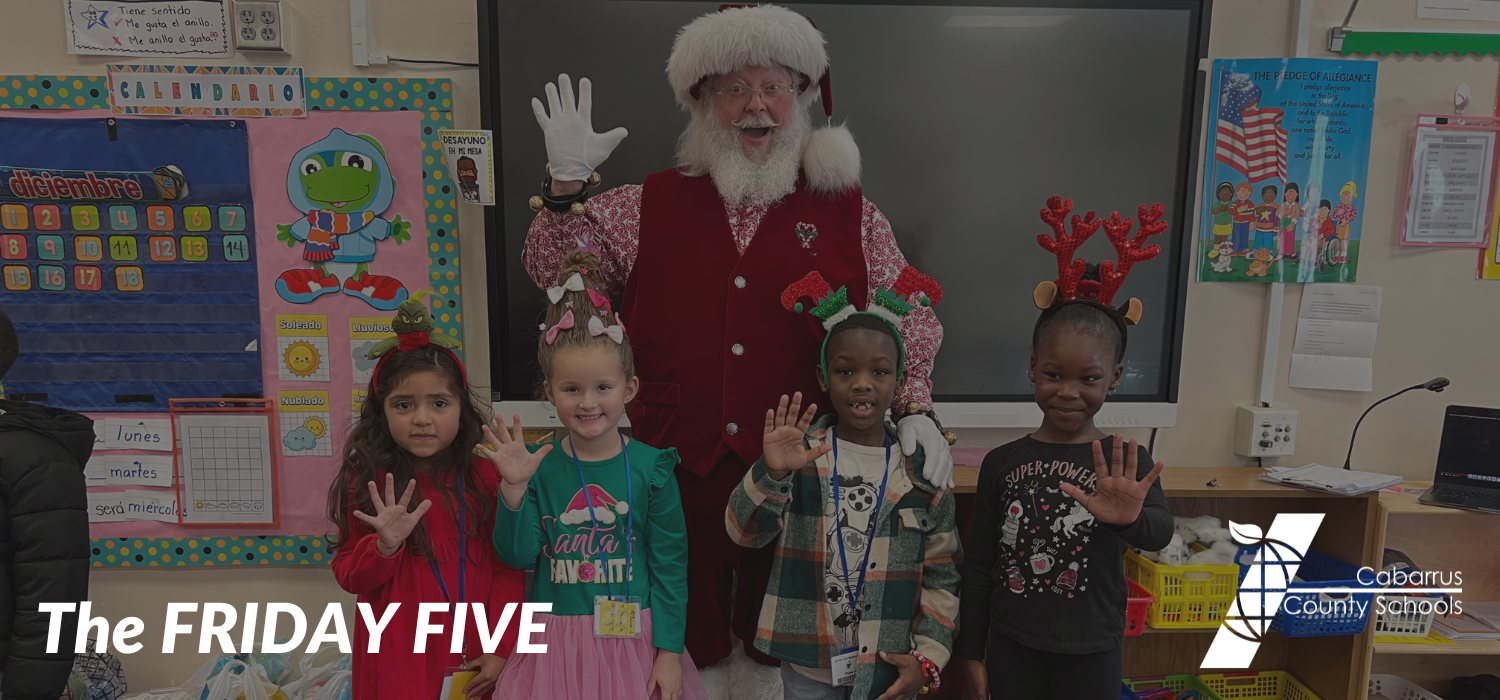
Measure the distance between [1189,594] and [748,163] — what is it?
5.65 feet

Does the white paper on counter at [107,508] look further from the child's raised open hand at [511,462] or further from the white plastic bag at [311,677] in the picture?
the child's raised open hand at [511,462]

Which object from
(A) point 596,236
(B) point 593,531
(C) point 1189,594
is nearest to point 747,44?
(A) point 596,236

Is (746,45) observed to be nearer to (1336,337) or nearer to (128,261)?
(128,261)

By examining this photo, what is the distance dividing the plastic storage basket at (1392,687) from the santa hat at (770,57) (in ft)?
8.05

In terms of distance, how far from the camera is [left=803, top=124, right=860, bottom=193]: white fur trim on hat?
5.79 ft

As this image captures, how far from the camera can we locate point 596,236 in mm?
1793

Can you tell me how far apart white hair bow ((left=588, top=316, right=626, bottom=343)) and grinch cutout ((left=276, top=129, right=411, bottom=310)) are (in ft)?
3.45

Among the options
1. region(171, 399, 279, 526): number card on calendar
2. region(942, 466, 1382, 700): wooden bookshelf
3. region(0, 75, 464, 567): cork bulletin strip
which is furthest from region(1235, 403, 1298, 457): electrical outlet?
Result: region(171, 399, 279, 526): number card on calendar

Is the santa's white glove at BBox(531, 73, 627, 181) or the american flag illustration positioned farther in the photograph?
the american flag illustration

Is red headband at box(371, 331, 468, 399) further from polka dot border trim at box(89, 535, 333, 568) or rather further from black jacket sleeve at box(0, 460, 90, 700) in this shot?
polka dot border trim at box(89, 535, 333, 568)

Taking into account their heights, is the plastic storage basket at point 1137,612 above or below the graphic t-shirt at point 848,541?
below

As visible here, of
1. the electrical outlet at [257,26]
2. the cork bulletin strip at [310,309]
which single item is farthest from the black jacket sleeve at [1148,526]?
the electrical outlet at [257,26]

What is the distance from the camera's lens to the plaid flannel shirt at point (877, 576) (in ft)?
5.09

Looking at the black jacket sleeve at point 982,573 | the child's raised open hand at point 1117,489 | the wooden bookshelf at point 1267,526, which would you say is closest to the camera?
the child's raised open hand at point 1117,489
